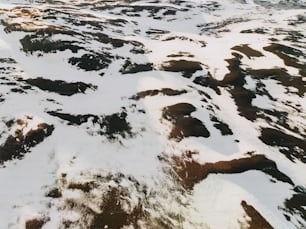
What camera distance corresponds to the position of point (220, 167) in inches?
1460

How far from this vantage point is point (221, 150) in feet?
132

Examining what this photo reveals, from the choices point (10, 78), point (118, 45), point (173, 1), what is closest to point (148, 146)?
point (10, 78)

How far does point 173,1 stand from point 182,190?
122m

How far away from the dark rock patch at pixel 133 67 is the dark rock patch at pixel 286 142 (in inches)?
861

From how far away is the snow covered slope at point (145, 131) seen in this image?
31.0 metres

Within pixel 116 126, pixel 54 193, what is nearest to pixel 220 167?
pixel 116 126

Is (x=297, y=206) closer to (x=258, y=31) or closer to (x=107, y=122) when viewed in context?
(x=107, y=122)

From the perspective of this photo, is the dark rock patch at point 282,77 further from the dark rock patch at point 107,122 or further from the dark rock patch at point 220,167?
the dark rock patch at point 107,122

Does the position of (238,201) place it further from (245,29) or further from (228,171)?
(245,29)

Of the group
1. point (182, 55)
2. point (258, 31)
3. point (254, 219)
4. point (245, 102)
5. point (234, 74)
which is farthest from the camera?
point (258, 31)

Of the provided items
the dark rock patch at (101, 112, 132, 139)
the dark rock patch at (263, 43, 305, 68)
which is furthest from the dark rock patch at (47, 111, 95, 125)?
the dark rock patch at (263, 43, 305, 68)

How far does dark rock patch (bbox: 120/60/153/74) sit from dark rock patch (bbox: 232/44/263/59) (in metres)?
21.1

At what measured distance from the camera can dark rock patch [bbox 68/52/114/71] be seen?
5793 centimetres

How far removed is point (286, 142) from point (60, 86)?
2742cm
